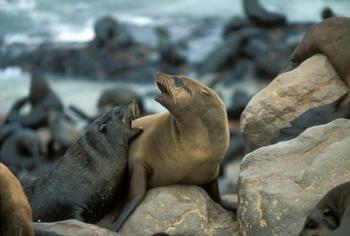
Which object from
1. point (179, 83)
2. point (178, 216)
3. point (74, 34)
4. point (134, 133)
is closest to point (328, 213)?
point (178, 216)

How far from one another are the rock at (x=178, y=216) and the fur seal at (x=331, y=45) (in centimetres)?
151

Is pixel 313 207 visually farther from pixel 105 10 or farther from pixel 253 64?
pixel 105 10

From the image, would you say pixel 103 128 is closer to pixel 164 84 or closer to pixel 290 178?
pixel 164 84

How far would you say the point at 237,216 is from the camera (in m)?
4.27

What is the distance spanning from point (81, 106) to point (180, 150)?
1076cm

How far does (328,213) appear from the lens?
354cm

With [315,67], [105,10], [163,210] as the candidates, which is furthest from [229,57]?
[163,210]

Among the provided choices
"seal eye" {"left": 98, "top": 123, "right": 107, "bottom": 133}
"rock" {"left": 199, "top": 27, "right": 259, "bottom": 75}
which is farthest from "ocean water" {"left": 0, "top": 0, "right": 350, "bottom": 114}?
"seal eye" {"left": 98, "top": 123, "right": 107, "bottom": 133}

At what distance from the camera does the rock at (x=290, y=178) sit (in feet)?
12.7

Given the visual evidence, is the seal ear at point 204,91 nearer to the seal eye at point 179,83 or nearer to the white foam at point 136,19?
the seal eye at point 179,83

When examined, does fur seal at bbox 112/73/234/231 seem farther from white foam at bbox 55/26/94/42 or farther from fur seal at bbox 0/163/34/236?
white foam at bbox 55/26/94/42

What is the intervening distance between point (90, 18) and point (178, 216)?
813 inches

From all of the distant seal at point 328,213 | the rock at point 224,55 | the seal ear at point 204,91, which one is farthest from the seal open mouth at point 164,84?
the rock at point 224,55

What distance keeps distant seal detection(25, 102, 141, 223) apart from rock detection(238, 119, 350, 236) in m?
0.76
